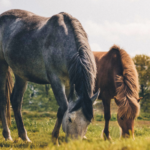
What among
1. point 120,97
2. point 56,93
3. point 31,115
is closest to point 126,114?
point 120,97

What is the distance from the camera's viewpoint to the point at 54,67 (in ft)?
14.2

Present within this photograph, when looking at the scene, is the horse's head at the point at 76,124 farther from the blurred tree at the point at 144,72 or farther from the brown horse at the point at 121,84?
the blurred tree at the point at 144,72

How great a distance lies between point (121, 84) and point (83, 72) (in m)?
1.84

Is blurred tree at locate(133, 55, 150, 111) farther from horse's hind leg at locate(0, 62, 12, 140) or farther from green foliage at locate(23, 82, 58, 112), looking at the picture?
horse's hind leg at locate(0, 62, 12, 140)

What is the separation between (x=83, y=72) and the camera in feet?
11.7

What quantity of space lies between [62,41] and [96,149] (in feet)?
8.27

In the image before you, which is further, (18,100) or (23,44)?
(18,100)

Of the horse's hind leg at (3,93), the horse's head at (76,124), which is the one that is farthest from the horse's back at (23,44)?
the horse's head at (76,124)

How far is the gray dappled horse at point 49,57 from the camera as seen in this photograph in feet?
11.7

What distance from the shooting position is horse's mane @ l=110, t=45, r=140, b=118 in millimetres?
4438

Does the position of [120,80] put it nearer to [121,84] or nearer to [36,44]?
[121,84]

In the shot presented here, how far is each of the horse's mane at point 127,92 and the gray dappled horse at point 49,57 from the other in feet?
4.04

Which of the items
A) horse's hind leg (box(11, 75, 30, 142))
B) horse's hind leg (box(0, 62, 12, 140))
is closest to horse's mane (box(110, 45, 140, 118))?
horse's hind leg (box(11, 75, 30, 142))

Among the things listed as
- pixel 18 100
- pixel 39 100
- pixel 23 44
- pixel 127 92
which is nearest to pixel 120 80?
pixel 127 92
